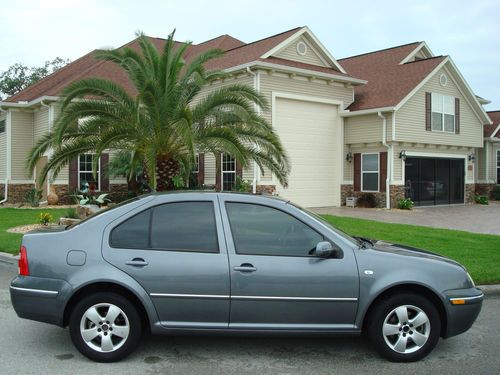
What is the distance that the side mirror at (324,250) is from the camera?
4.63 meters

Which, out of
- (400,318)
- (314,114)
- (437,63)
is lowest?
(400,318)

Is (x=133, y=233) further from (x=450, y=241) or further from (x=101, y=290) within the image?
(x=450, y=241)

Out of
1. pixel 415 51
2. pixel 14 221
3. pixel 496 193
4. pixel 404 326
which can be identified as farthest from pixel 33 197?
pixel 496 193

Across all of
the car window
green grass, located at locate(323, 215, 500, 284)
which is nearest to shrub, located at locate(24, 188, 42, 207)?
green grass, located at locate(323, 215, 500, 284)

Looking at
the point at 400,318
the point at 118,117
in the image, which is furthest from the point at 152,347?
the point at 118,117

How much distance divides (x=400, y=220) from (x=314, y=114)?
6451 millimetres

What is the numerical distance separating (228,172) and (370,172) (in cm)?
620

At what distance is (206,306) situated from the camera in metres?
4.59

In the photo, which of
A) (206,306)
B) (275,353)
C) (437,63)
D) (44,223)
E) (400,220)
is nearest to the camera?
(206,306)

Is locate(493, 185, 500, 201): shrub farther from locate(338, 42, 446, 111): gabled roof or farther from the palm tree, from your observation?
the palm tree

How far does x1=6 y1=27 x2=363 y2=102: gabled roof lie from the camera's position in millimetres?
20094

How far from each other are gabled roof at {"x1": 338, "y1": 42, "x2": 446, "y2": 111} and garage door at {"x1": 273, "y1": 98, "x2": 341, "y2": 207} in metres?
1.64

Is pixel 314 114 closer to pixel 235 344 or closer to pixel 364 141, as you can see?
pixel 364 141

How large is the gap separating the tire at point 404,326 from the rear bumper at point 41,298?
2.86 m
